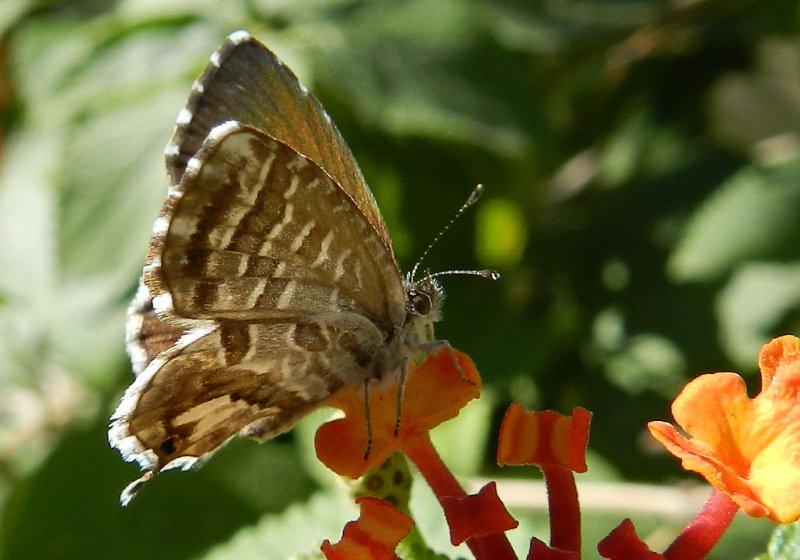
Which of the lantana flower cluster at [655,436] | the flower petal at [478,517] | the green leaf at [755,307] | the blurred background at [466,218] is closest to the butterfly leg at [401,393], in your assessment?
the lantana flower cluster at [655,436]

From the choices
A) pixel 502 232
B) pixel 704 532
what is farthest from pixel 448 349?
pixel 502 232

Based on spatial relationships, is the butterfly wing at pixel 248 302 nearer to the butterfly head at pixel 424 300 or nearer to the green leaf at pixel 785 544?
the butterfly head at pixel 424 300

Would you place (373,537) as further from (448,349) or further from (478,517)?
(448,349)

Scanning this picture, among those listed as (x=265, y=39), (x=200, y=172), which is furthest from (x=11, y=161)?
(x=200, y=172)

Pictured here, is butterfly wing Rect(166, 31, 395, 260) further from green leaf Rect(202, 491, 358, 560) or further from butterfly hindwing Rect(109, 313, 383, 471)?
green leaf Rect(202, 491, 358, 560)

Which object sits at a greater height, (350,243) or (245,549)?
(350,243)

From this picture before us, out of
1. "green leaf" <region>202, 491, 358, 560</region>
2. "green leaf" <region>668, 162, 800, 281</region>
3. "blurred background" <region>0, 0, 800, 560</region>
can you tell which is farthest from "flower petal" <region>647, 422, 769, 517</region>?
"green leaf" <region>668, 162, 800, 281</region>

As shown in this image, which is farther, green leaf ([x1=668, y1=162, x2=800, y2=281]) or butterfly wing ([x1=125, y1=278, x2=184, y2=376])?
green leaf ([x1=668, y1=162, x2=800, y2=281])

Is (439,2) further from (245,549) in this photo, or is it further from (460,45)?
(245,549)
